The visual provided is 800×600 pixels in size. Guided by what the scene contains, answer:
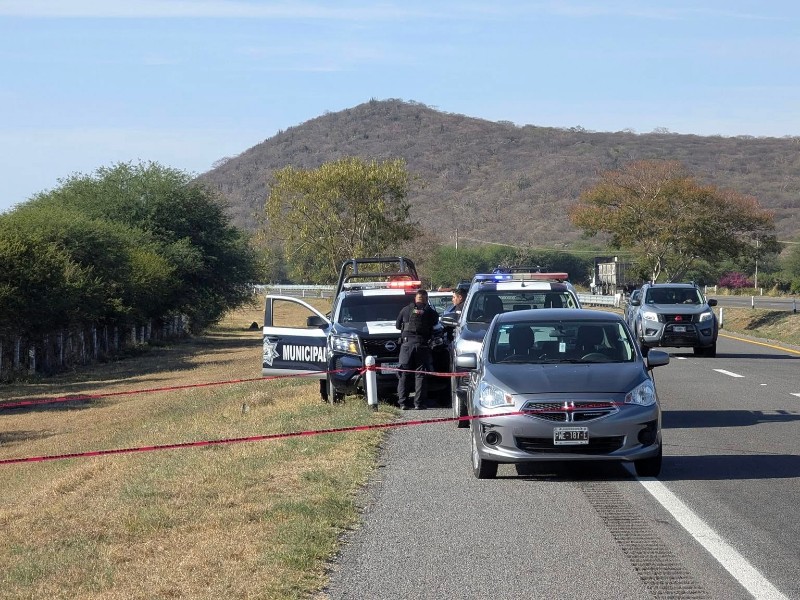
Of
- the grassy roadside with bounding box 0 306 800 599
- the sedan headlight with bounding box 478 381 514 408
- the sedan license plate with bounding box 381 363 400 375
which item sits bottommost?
the grassy roadside with bounding box 0 306 800 599

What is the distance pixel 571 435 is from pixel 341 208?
182 feet

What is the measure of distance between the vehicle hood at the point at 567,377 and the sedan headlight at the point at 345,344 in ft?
22.7

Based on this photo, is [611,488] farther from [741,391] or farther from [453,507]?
[741,391]

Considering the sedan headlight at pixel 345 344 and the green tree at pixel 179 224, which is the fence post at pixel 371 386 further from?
the green tree at pixel 179 224

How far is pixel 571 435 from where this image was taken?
10.9 meters

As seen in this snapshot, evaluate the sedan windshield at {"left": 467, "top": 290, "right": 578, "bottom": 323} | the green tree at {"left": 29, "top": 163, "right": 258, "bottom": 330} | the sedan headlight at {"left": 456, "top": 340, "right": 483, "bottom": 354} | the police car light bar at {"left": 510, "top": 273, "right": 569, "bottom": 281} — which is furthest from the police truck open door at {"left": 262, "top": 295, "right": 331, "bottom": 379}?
the green tree at {"left": 29, "top": 163, "right": 258, "bottom": 330}

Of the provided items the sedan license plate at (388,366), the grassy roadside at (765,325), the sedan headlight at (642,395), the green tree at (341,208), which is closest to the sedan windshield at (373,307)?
the sedan license plate at (388,366)

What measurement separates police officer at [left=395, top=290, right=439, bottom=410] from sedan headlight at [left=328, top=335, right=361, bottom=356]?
0.81 m

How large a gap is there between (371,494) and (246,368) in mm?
25886

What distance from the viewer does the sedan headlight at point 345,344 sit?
18734mm

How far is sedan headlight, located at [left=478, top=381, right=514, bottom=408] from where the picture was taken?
11219 mm

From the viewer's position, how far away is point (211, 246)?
61.8m

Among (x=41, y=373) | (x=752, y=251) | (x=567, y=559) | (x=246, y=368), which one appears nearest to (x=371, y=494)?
(x=567, y=559)

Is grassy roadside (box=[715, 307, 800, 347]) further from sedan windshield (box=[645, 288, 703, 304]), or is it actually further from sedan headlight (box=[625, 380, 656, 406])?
sedan headlight (box=[625, 380, 656, 406])
